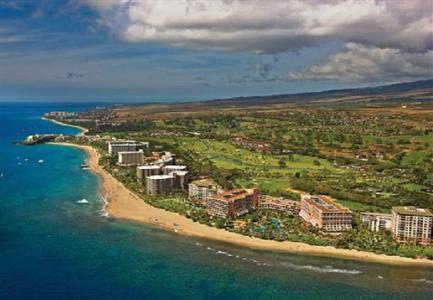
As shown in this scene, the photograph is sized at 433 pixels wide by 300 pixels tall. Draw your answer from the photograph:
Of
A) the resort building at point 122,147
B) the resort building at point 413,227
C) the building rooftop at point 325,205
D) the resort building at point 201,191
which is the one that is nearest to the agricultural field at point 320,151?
the resort building at point 201,191

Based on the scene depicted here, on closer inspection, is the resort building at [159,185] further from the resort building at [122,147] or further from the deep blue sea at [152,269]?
the resort building at [122,147]

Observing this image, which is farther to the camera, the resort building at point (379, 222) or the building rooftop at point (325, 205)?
the resort building at point (379, 222)

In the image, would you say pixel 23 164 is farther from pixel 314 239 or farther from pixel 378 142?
pixel 378 142

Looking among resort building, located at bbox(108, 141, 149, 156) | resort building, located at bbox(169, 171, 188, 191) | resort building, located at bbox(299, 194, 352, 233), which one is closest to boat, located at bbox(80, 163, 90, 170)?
resort building, located at bbox(108, 141, 149, 156)

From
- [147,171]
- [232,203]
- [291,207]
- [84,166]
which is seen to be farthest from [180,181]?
[84,166]

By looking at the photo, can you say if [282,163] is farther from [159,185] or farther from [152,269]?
[152,269]
